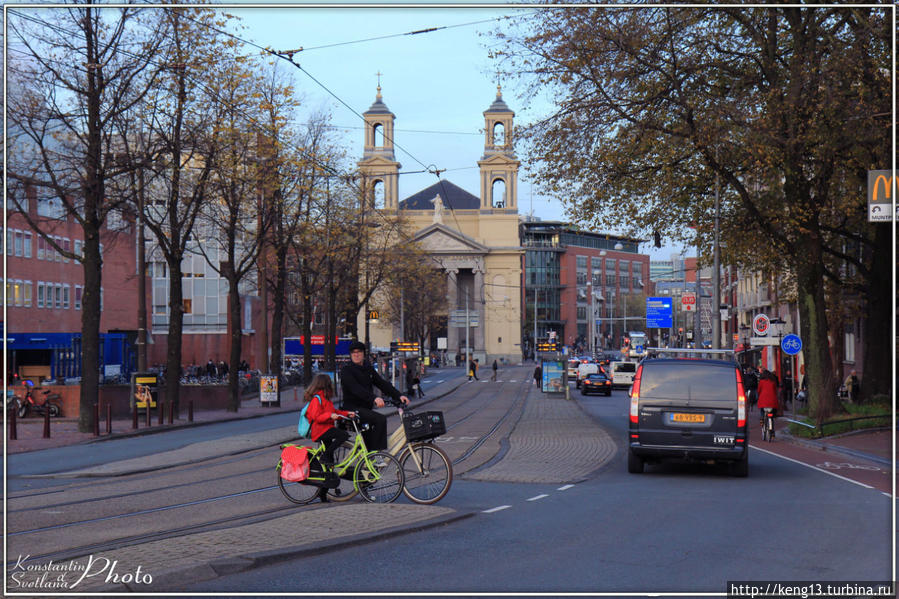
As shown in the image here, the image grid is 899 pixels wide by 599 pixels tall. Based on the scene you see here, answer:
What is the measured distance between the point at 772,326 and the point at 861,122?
39.2 ft

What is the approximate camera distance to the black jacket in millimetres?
11930

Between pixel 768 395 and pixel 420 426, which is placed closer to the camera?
pixel 420 426

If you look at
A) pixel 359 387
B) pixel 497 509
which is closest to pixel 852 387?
pixel 497 509

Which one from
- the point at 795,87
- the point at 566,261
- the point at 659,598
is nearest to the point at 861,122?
the point at 795,87

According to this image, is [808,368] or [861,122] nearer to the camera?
[861,122]

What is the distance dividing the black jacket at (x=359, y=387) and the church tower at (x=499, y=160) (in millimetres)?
9654

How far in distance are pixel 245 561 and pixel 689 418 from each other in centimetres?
953

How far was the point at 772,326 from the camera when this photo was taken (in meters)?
32.3

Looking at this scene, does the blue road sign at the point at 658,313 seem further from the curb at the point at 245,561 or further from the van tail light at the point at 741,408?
the curb at the point at 245,561

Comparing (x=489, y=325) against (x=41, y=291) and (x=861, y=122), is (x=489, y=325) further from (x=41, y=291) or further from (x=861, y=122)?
(x=861, y=122)

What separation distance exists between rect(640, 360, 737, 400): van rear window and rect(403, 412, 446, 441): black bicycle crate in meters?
5.30

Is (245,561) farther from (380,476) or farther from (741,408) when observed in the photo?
(741,408)

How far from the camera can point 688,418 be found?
51.9 ft

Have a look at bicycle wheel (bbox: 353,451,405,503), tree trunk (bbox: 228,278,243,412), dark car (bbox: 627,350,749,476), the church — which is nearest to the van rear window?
dark car (bbox: 627,350,749,476)
